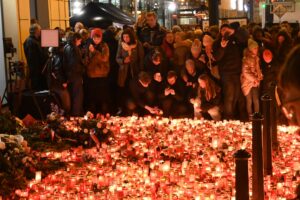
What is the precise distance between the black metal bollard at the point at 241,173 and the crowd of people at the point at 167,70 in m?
6.51

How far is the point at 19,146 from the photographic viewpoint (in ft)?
24.7

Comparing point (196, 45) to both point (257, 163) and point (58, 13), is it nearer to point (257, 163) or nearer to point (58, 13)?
point (257, 163)

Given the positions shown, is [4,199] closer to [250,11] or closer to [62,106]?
[62,106]

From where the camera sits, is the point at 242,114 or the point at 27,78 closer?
the point at 242,114

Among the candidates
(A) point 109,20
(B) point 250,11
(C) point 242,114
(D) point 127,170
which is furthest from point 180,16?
(D) point 127,170

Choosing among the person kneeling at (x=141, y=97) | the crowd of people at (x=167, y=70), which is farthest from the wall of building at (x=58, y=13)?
the person kneeling at (x=141, y=97)

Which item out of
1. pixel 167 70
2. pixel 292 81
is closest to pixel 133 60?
pixel 167 70

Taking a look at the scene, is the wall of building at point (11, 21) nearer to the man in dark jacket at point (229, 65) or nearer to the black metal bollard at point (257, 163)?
the man in dark jacket at point (229, 65)

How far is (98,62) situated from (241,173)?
28.1ft

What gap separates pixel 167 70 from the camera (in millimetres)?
12391

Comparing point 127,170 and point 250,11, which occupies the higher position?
point 250,11

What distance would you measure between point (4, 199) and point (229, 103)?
6167 mm

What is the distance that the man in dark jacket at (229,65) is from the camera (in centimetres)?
1169

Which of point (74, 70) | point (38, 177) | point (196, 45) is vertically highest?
point (196, 45)
